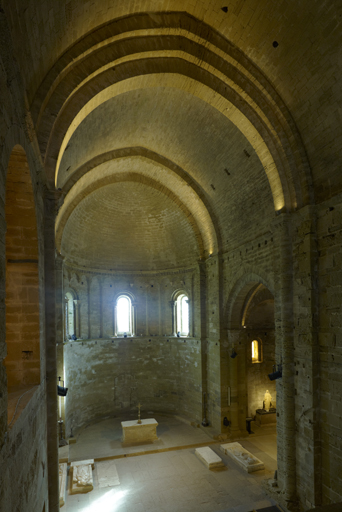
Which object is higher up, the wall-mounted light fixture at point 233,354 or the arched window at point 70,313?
the arched window at point 70,313

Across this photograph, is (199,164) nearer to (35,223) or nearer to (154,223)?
(154,223)

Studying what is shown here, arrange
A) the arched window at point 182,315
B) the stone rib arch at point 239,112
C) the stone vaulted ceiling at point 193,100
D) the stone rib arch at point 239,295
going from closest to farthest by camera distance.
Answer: the stone vaulted ceiling at point 193,100 → the stone rib arch at point 239,112 → the stone rib arch at point 239,295 → the arched window at point 182,315

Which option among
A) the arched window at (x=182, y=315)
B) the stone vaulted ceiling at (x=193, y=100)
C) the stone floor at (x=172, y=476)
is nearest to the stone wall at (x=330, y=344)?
the stone vaulted ceiling at (x=193, y=100)

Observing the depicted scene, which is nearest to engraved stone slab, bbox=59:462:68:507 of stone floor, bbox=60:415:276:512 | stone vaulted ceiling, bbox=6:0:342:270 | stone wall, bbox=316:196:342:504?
stone floor, bbox=60:415:276:512

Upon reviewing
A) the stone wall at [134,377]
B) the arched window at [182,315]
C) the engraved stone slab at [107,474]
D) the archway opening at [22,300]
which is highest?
the archway opening at [22,300]

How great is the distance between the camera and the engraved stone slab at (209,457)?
13195 millimetres

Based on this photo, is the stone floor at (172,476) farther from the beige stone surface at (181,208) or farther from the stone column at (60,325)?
the stone column at (60,325)

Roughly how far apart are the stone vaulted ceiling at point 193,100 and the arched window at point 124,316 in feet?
17.9

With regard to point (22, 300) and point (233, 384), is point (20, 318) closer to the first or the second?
point (22, 300)

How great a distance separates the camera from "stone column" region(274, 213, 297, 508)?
10.2 metres

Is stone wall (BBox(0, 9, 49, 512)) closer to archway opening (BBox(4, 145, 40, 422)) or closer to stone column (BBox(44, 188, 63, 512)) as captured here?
archway opening (BBox(4, 145, 40, 422))

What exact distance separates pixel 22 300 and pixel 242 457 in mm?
11135

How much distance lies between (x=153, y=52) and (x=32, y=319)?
810cm

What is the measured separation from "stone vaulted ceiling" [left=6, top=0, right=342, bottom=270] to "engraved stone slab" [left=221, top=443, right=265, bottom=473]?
867 cm
